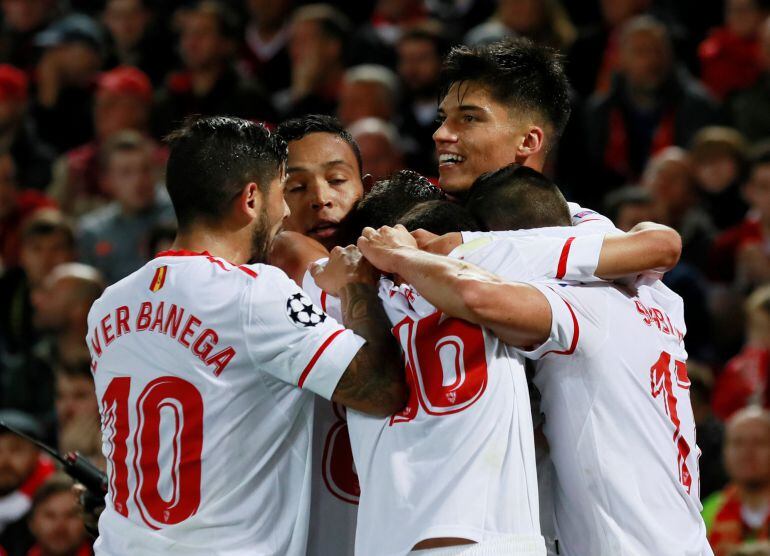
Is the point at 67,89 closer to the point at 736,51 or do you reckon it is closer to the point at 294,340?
the point at 736,51

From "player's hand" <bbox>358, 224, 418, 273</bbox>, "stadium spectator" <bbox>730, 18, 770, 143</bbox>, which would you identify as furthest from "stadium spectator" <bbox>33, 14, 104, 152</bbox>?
"player's hand" <bbox>358, 224, 418, 273</bbox>

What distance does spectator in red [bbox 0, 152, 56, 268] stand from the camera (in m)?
9.80

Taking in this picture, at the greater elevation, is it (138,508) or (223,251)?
(223,251)

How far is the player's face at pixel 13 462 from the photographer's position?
7.59 m

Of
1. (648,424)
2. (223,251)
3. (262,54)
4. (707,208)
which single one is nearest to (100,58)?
(262,54)

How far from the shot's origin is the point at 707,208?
8711 mm

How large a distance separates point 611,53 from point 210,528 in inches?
260

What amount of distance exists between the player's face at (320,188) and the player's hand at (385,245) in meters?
0.57

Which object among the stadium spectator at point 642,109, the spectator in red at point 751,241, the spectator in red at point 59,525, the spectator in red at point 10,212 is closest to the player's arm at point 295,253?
the spectator in red at point 59,525

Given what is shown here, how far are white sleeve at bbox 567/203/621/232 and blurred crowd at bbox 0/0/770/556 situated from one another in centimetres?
250

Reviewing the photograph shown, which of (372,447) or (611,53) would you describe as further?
(611,53)

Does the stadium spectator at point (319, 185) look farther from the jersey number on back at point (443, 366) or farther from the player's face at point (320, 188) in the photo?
the jersey number on back at point (443, 366)

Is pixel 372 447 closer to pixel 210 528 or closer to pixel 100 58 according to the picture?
pixel 210 528

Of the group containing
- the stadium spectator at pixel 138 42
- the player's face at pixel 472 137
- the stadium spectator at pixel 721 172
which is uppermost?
the stadium spectator at pixel 138 42
